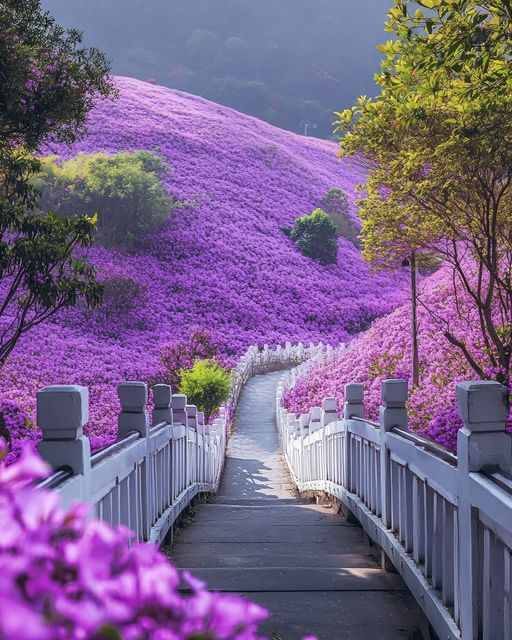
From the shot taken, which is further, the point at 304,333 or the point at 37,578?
the point at 304,333

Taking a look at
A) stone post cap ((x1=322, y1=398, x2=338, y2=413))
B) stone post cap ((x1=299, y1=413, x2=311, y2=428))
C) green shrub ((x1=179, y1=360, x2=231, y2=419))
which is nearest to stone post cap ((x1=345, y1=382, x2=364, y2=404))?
stone post cap ((x1=322, y1=398, x2=338, y2=413))

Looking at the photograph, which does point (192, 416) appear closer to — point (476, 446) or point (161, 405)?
point (161, 405)

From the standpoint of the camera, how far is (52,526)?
0.88 m

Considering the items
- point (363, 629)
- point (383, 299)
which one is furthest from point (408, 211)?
point (383, 299)

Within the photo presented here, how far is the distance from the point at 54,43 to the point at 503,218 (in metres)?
6.03

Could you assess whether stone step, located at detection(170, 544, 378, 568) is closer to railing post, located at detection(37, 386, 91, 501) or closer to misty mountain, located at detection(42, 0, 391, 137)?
railing post, located at detection(37, 386, 91, 501)

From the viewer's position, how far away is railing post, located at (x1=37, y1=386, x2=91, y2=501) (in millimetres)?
3406

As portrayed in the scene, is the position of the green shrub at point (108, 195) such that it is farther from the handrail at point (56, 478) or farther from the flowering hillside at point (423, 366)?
the handrail at point (56, 478)

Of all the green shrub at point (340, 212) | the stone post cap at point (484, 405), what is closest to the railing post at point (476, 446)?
the stone post cap at point (484, 405)

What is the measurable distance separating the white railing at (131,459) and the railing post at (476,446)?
5.11ft

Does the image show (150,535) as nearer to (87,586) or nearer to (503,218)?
(87,586)

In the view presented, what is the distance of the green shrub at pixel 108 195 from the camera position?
29984mm

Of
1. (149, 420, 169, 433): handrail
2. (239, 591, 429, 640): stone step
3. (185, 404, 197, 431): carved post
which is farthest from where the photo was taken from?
(185, 404, 197, 431): carved post

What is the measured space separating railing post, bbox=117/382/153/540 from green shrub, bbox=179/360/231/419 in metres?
13.2
